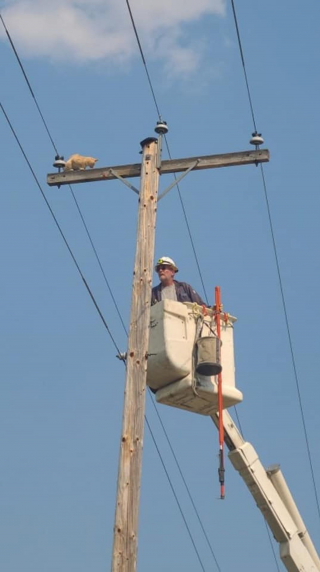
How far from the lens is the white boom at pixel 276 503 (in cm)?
1485

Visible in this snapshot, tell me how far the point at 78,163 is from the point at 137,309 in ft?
8.39

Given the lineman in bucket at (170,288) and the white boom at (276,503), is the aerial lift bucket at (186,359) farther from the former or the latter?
the white boom at (276,503)

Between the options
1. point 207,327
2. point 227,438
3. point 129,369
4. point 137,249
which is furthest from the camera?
point 227,438

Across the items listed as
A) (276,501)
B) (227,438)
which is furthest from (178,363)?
(276,501)

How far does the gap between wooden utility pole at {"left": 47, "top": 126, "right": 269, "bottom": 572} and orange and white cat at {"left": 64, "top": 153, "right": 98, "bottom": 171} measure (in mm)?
95

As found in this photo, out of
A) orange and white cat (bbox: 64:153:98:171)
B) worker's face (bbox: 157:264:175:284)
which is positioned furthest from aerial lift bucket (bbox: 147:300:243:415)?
orange and white cat (bbox: 64:153:98:171)

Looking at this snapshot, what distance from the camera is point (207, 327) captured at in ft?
40.1

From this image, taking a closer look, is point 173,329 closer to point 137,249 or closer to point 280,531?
point 137,249

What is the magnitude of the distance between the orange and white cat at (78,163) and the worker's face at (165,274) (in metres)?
1.49

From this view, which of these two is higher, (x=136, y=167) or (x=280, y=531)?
(x=136, y=167)

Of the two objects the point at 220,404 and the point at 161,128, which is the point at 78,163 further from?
the point at 220,404

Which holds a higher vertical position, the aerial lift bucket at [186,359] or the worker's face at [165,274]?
the worker's face at [165,274]

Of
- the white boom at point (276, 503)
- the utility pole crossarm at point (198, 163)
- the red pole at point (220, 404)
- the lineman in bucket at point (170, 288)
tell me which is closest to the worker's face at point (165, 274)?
the lineman in bucket at point (170, 288)

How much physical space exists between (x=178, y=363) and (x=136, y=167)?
2.36 metres
